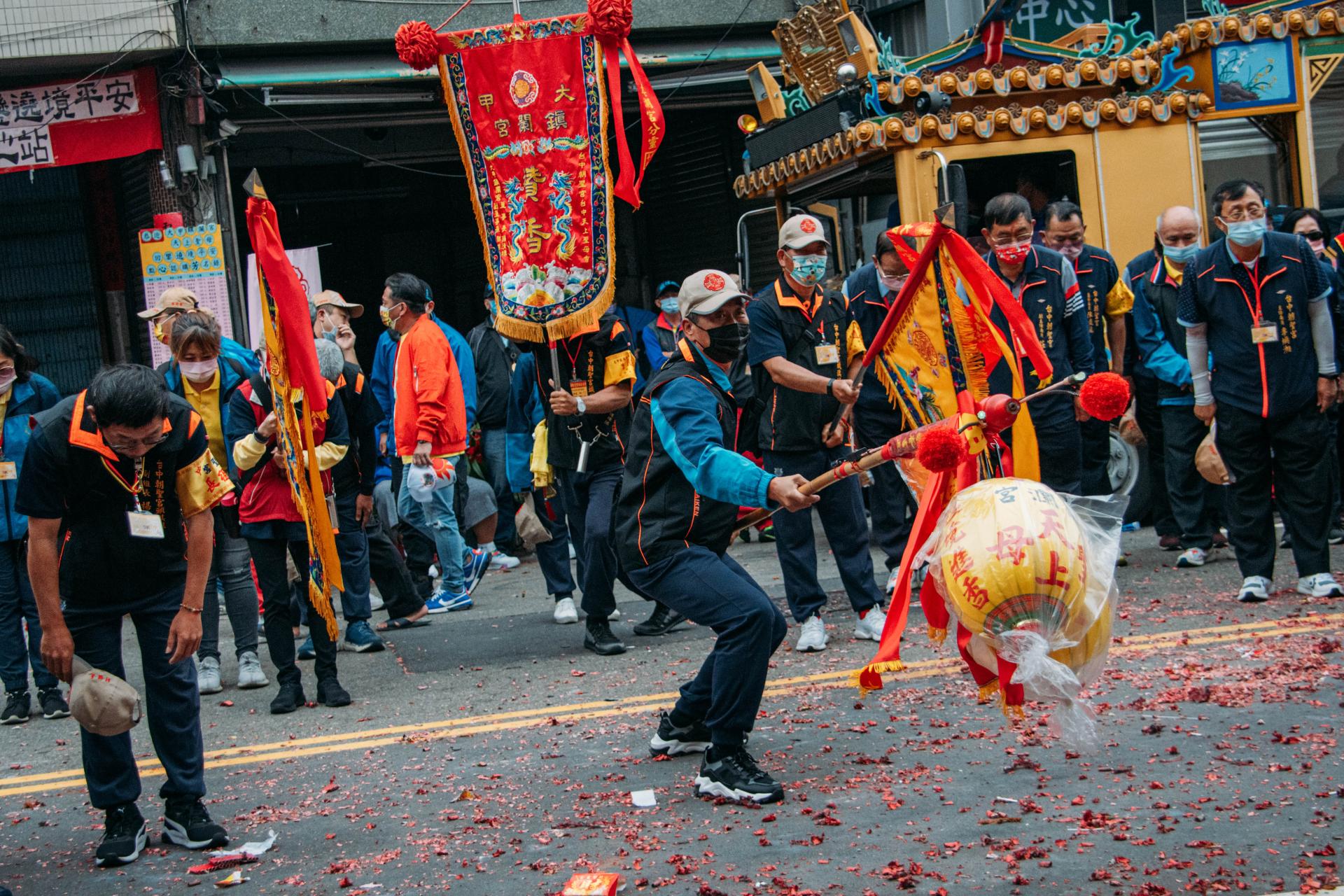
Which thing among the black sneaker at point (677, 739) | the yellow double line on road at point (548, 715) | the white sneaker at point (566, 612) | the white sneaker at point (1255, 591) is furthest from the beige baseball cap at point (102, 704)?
the white sneaker at point (1255, 591)

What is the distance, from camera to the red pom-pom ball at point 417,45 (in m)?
7.59

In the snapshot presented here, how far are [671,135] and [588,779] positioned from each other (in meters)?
11.9

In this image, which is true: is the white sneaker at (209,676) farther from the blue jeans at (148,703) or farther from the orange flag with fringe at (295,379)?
the blue jeans at (148,703)

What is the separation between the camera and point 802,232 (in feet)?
23.5

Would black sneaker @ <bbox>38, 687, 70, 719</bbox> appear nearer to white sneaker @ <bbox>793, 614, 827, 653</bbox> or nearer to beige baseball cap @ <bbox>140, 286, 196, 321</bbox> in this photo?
beige baseball cap @ <bbox>140, 286, 196, 321</bbox>

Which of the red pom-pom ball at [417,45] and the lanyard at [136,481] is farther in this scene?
the red pom-pom ball at [417,45]

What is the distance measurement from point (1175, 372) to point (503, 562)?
17.5 feet

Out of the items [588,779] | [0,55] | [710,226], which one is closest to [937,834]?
[588,779]

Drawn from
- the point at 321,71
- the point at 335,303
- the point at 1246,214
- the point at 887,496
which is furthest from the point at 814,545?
the point at 321,71

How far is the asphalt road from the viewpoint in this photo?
4.19m

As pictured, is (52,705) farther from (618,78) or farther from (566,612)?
(618,78)

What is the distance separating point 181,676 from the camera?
4969 mm

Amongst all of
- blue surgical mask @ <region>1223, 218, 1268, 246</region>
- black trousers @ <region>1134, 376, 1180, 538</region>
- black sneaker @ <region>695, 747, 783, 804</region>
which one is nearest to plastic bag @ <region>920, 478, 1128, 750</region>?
black sneaker @ <region>695, 747, 783, 804</region>

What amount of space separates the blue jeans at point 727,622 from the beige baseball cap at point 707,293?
867 millimetres
